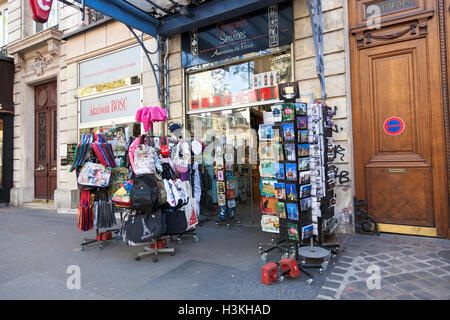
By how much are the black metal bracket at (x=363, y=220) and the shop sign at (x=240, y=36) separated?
12.3 feet

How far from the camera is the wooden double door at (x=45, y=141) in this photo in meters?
11.1

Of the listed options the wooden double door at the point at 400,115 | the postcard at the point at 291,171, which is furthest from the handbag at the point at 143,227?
the wooden double door at the point at 400,115

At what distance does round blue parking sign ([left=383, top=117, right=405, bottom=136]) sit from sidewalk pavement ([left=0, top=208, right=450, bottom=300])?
1979 millimetres

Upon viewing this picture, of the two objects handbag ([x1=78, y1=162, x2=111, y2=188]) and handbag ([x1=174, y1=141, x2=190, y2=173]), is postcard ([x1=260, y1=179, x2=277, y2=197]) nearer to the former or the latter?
handbag ([x1=174, y1=141, x2=190, y2=173])

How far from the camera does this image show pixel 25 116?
1155cm

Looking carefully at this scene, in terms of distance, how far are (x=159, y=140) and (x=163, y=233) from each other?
1.57 m

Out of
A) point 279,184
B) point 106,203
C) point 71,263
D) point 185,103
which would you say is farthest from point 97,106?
point 279,184

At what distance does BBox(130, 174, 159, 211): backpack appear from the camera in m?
4.28

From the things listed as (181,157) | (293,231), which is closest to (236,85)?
(181,157)

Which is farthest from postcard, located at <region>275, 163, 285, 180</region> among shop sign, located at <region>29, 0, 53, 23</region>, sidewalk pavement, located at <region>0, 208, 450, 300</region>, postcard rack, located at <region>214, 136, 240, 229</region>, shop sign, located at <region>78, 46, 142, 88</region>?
shop sign, located at <region>78, 46, 142, 88</region>

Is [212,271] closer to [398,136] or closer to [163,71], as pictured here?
[398,136]

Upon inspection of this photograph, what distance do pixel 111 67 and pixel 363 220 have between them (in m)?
8.53

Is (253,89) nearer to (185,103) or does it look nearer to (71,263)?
(185,103)

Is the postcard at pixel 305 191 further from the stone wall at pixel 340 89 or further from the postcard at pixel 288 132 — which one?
the stone wall at pixel 340 89
